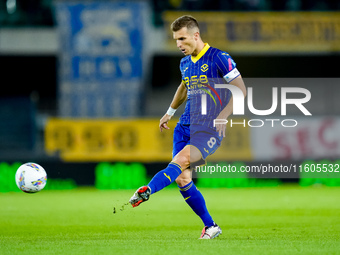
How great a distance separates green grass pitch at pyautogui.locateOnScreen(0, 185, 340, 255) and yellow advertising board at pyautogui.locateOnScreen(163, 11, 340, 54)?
8.21m

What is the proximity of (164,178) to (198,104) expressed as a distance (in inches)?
35.3

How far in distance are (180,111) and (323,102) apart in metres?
6.42

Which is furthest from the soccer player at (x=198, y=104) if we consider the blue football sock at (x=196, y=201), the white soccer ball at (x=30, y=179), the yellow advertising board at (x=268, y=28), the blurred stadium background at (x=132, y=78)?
the yellow advertising board at (x=268, y=28)

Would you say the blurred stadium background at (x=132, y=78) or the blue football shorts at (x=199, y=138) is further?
the blurred stadium background at (x=132, y=78)

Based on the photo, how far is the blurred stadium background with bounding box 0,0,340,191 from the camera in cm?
1653

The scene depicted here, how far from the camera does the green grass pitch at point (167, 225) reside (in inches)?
225

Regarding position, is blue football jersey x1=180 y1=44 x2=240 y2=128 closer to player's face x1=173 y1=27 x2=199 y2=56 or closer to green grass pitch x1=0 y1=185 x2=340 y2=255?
player's face x1=173 y1=27 x2=199 y2=56

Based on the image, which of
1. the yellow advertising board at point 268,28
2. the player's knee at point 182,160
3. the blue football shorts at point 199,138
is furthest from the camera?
the yellow advertising board at point 268,28

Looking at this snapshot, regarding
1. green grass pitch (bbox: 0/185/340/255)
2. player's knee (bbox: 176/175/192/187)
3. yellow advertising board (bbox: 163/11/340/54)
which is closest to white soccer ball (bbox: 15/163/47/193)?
green grass pitch (bbox: 0/185/340/255)

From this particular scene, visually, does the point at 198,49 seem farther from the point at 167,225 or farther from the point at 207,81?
the point at 167,225

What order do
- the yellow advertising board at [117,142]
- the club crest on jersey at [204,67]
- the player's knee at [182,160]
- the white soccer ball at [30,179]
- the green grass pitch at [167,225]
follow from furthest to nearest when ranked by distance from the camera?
the yellow advertising board at [117,142] < the white soccer ball at [30,179] < the club crest on jersey at [204,67] < the player's knee at [182,160] < the green grass pitch at [167,225]

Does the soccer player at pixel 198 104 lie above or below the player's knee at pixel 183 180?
above

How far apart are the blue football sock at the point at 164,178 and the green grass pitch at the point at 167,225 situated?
50 centimetres

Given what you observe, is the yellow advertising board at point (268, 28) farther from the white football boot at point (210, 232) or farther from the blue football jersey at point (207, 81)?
the white football boot at point (210, 232)
